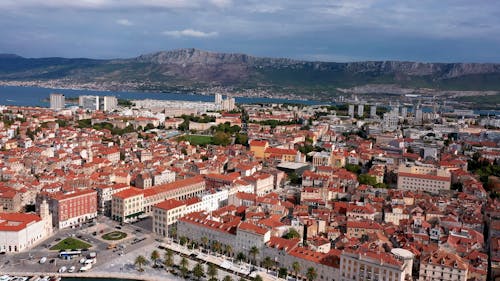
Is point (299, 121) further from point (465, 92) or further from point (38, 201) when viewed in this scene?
point (465, 92)

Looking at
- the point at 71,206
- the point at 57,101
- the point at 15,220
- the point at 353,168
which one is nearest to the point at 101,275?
the point at 15,220

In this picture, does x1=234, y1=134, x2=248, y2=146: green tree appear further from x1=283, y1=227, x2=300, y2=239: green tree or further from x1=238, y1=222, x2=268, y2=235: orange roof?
x1=238, y1=222, x2=268, y2=235: orange roof

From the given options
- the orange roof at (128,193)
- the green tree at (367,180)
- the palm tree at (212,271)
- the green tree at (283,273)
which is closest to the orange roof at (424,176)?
the green tree at (367,180)

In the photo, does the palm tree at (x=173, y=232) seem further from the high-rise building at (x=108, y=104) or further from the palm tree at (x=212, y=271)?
the high-rise building at (x=108, y=104)

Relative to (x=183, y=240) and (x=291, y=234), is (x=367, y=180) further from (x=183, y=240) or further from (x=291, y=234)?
(x=183, y=240)

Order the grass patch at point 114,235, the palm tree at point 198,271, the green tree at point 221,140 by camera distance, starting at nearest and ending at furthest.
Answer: the palm tree at point 198,271
the grass patch at point 114,235
the green tree at point 221,140

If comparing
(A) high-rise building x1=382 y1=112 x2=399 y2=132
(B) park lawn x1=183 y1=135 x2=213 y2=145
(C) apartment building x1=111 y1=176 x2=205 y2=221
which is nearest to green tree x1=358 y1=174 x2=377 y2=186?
(C) apartment building x1=111 y1=176 x2=205 y2=221
